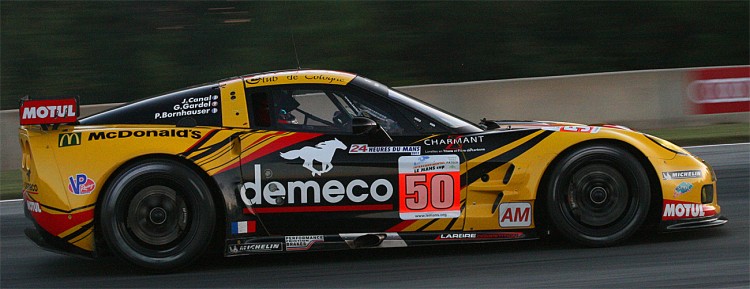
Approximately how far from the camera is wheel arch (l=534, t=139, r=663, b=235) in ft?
19.9

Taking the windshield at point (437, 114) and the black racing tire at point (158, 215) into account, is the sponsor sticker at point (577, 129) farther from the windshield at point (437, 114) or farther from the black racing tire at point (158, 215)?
the black racing tire at point (158, 215)

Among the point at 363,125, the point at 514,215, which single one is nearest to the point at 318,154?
the point at 363,125

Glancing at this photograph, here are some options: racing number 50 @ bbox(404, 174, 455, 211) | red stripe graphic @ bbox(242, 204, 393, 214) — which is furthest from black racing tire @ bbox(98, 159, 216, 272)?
racing number 50 @ bbox(404, 174, 455, 211)

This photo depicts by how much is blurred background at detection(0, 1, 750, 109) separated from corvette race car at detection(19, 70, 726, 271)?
1048cm

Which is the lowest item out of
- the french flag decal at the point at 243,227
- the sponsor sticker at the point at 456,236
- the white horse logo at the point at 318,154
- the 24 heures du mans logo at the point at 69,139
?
the sponsor sticker at the point at 456,236

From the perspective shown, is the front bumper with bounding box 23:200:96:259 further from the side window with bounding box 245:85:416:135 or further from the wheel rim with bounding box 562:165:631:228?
the wheel rim with bounding box 562:165:631:228

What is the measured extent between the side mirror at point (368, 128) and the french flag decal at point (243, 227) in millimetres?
928

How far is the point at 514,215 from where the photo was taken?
5.99 meters

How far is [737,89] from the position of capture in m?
12.7

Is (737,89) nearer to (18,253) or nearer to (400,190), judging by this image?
(400,190)

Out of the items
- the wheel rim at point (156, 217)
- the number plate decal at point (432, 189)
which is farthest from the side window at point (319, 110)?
the wheel rim at point (156, 217)

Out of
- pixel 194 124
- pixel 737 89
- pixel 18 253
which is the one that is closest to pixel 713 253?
pixel 194 124

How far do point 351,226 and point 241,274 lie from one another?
0.80m

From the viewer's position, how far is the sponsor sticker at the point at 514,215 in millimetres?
5973
